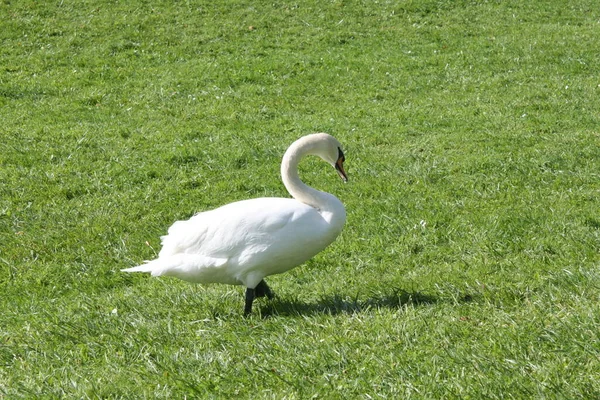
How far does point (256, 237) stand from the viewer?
571cm

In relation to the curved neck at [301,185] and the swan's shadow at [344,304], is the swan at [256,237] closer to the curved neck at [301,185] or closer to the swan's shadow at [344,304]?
the curved neck at [301,185]

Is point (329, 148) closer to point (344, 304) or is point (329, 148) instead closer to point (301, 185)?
point (301, 185)

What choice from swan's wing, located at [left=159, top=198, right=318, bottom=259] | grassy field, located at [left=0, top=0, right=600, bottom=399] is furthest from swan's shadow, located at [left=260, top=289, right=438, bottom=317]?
swan's wing, located at [left=159, top=198, right=318, bottom=259]

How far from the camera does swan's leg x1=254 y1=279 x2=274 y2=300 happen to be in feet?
20.5

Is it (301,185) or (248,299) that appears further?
(301,185)

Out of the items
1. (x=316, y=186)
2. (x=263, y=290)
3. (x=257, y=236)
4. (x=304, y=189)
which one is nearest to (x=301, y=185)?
(x=304, y=189)

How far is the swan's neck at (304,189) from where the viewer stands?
595 cm

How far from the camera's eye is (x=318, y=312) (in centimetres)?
563

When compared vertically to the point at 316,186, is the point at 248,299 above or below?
above

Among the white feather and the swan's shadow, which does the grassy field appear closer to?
the swan's shadow

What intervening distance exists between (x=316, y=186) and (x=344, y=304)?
421cm

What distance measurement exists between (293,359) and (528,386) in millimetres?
1310

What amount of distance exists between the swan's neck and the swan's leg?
69cm

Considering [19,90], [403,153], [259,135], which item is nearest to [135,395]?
[403,153]
